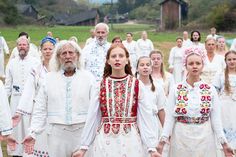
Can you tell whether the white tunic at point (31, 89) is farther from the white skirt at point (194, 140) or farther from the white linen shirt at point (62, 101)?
the white skirt at point (194, 140)

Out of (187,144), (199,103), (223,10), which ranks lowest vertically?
(187,144)

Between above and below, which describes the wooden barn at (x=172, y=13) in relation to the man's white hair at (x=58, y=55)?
above

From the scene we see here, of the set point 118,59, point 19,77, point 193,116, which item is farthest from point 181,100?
point 19,77

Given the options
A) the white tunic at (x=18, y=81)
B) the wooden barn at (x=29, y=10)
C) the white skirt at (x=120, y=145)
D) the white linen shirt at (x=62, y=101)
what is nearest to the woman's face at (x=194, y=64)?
the white linen shirt at (x=62, y=101)

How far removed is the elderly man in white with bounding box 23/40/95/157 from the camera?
6.68m

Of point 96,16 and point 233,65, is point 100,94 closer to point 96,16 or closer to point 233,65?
point 233,65

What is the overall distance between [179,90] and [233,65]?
2614mm

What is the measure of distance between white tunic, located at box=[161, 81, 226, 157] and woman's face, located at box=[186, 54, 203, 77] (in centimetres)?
13

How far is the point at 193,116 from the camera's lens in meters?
6.84

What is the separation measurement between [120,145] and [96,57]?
4839 mm

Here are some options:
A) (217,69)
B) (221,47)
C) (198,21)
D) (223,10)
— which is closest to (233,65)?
(217,69)

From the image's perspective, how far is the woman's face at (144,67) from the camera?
8.44 metres

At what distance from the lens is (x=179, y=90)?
6.97 metres

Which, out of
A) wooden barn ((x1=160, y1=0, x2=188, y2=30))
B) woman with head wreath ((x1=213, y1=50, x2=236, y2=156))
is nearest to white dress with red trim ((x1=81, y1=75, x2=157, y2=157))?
woman with head wreath ((x1=213, y1=50, x2=236, y2=156))
